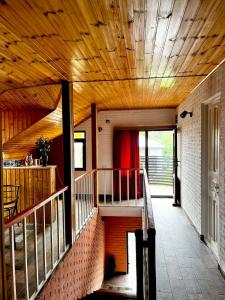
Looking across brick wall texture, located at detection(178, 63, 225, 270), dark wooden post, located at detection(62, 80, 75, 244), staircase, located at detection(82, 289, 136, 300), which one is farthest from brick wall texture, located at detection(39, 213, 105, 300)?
brick wall texture, located at detection(178, 63, 225, 270)

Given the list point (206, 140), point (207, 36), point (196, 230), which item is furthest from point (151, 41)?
point (196, 230)

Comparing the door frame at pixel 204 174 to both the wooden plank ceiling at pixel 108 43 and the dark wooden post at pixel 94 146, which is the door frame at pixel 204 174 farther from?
the dark wooden post at pixel 94 146

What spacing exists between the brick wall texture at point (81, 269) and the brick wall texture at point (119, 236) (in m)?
0.44

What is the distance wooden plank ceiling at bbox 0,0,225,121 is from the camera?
1.83m

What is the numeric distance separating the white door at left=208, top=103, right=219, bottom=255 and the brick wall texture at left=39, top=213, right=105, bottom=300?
2.15 meters

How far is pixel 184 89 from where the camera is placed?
4.88 metres

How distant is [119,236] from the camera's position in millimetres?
7348

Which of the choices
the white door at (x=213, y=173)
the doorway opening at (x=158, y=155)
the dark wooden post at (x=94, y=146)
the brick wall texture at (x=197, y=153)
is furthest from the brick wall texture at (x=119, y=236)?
the white door at (x=213, y=173)

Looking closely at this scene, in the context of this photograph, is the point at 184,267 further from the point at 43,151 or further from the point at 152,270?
the point at 43,151

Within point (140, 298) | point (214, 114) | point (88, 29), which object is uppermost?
point (88, 29)

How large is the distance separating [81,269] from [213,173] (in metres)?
2.81

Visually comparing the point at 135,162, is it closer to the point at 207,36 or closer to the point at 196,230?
the point at 196,230

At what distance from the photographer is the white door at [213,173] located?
3768mm

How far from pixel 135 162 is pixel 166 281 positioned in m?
4.36
